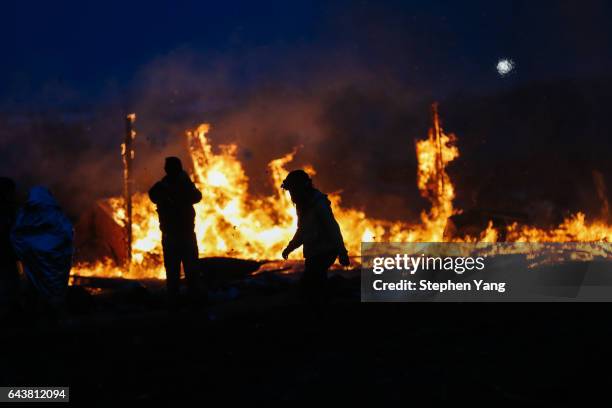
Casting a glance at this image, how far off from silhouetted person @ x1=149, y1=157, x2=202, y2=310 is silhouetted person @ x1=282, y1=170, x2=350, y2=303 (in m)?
1.89

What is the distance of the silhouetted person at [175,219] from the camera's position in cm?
809

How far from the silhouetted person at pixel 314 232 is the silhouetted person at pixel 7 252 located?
3.00 meters

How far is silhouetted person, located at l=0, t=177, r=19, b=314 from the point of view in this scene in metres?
6.46

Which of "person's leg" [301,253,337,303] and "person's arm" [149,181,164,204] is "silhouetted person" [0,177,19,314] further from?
"person's leg" [301,253,337,303]

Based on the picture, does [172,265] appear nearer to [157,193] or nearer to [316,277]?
[157,193]

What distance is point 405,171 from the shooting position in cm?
2986

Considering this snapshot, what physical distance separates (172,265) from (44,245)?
2046 millimetres

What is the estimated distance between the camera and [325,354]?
18.0ft

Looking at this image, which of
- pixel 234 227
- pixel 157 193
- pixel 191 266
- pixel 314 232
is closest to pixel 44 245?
pixel 157 193

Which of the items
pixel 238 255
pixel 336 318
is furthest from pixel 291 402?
pixel 238 255

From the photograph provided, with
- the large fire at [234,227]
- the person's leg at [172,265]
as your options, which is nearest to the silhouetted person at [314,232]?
the person's leg at [172,265]

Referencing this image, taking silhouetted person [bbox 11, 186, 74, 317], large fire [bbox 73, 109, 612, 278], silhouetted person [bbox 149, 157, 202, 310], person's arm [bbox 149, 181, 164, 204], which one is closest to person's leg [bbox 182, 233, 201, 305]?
silhouetted person [bbox 149, 157, 202, 310]

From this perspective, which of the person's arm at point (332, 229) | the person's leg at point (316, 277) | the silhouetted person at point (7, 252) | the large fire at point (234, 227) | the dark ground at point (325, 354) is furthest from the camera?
the large fire at point (234, 227)

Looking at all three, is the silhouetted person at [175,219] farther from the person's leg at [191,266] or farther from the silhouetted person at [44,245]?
the silhouetted person at [44,245]
